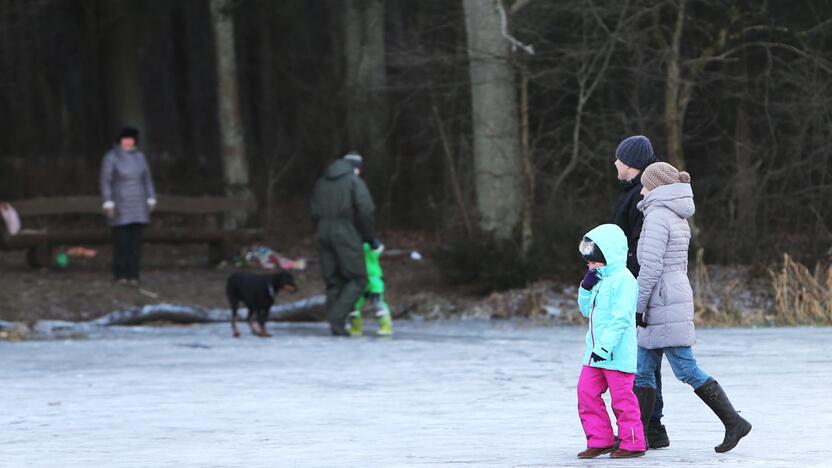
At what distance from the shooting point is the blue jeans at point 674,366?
7.74 meters

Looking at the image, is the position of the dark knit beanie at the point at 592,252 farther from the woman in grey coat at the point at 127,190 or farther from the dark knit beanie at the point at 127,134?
the dark knit beanie at the point at 127,134

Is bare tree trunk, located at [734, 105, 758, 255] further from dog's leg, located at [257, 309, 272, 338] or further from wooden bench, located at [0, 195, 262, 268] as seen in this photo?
wooden bench, located at [0, 195, 262, 268]

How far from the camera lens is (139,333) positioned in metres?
15.9

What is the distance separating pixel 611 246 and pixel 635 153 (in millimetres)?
833

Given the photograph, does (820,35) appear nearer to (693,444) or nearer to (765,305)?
(765,305)

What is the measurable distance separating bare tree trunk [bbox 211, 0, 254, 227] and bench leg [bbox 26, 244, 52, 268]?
17.0 ft

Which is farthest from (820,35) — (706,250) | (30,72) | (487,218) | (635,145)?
(30,72)

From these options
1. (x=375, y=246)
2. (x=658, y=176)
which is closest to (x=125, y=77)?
(x=375, y=246)

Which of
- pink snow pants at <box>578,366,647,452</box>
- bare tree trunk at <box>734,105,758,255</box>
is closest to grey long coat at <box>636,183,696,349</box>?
pink snow pants at <box>578,366,647,452</box>

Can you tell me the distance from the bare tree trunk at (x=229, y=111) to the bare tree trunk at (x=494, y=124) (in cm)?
687

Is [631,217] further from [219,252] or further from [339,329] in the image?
[219,252]

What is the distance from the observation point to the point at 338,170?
15406 mm

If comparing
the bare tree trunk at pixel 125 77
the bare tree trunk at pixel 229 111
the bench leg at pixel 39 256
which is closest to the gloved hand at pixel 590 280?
the bench leg at pixel 39 256

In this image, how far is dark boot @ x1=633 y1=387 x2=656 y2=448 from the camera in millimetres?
7707
